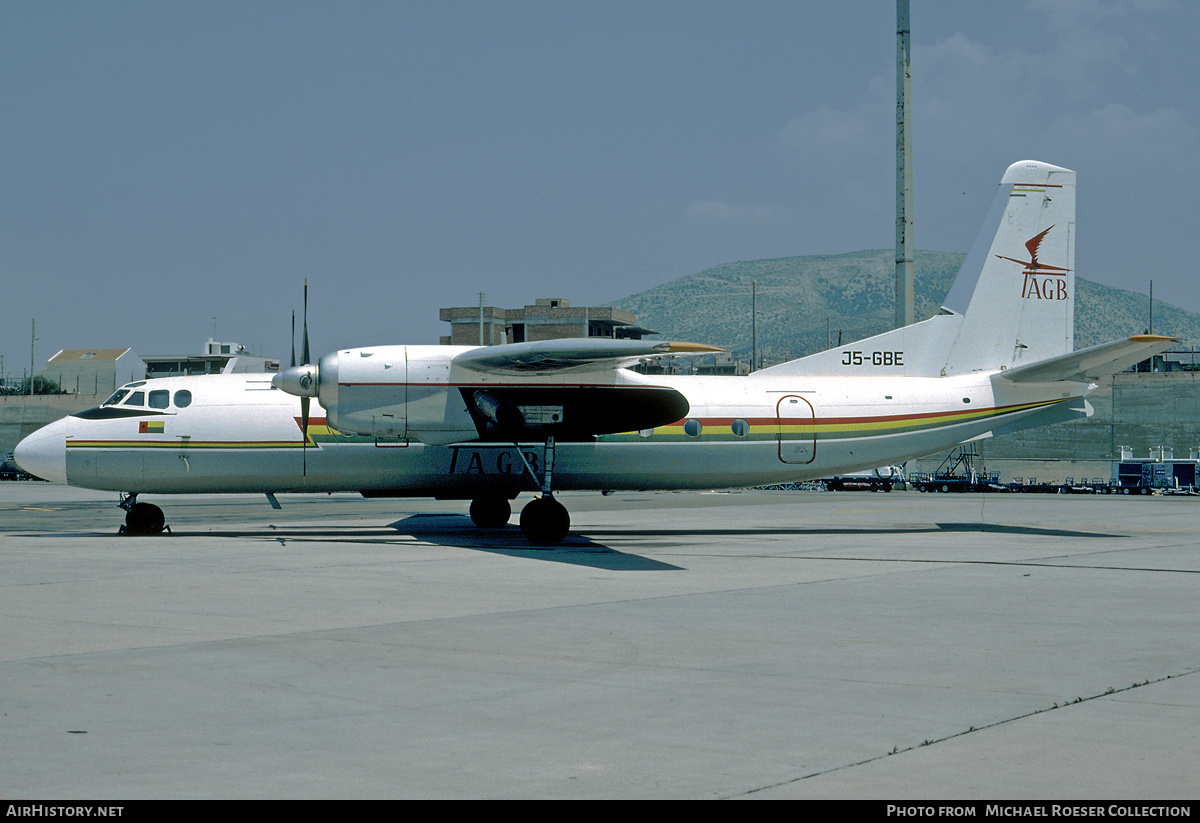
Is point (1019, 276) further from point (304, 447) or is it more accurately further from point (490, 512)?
point (304, 447)

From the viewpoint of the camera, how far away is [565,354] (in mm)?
21250

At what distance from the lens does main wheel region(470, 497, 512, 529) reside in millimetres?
27484

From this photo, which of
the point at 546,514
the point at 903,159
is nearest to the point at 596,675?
the point at 546,514

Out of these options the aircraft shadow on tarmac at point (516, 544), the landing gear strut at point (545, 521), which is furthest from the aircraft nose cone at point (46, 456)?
the landing gear strut at point (545, 521)

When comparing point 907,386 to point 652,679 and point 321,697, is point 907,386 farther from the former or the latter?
point 321,697

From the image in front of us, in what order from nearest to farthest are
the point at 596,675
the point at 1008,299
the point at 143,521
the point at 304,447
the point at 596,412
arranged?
the point at 596,675
the point at 596,412
the point at 143,521
the point at 304,447
the point at 1008,299

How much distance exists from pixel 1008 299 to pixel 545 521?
1367 centimetres

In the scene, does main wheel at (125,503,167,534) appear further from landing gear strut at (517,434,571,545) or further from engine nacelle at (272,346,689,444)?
landing gear strut at (517,434,571,545)

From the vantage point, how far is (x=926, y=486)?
62.6 metres

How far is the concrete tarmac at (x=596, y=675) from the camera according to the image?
6.14 m

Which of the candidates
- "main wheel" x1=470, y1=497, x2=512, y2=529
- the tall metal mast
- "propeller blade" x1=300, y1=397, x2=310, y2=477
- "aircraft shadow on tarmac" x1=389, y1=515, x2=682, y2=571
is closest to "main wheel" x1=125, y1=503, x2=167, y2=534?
"propeller blade" x1=300, y1=397, x2=310, y2=477

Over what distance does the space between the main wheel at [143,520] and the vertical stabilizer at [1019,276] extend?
790 inches

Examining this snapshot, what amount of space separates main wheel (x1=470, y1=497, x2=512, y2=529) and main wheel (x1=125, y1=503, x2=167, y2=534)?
759cm

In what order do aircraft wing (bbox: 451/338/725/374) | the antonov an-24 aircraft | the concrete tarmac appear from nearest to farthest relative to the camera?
the concrete tarmac → aircraft wing (bbox: 451/338/725/374) → the antonov an-24 aircraft
